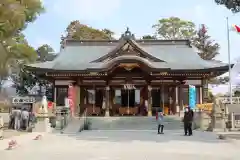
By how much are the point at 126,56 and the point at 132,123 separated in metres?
5.81

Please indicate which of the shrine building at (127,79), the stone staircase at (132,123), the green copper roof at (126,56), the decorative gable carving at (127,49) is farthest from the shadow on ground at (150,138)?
the decorative gable carving at (127,49)

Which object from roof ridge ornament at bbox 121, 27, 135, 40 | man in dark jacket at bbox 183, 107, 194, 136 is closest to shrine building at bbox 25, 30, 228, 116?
roof ridge ornament at bbox 121, 27, 135, 40

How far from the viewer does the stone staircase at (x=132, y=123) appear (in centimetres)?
2416

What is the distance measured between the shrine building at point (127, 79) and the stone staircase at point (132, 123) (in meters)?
2.37

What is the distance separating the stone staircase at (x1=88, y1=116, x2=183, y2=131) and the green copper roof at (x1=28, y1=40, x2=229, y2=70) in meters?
4.92

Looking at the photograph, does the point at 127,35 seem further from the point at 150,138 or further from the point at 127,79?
the point at 150,138

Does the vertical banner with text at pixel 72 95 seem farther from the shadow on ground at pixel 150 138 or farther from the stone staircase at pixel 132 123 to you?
the shadow on ground at pixel 150 138

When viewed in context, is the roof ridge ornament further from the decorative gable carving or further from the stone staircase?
the stone staircase

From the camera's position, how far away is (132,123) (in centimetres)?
2531

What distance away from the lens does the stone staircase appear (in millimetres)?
24156

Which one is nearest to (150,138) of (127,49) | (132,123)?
(132,123)

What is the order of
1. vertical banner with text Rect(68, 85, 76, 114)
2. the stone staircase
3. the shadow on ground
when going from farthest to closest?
vertical banner with text Rect(68, 85, 76, 114) → the stone staircase → the shadow on ground

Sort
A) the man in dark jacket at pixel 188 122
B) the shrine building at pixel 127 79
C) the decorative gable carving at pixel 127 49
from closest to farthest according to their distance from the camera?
1. the man in dark jacket at pixel 188 122
2. the shrine building at pixel 127 79
3. the decorative gable carving at pixel 127 49

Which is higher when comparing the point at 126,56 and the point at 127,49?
the point at 127,49
